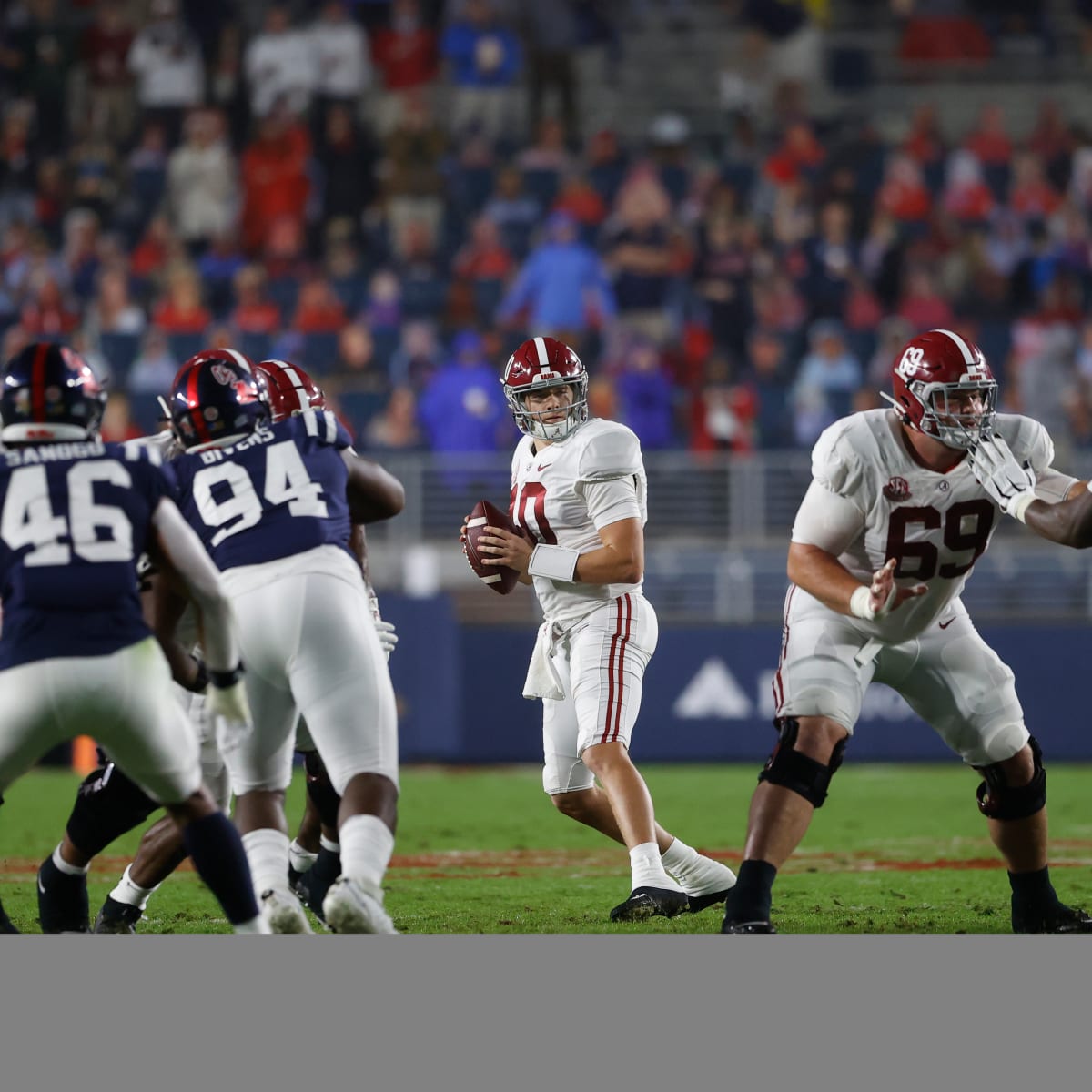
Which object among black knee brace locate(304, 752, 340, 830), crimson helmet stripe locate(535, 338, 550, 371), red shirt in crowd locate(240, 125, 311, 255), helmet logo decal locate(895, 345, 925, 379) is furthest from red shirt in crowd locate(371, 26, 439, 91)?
helmet logo decal locate(895, 345, 925, 379)

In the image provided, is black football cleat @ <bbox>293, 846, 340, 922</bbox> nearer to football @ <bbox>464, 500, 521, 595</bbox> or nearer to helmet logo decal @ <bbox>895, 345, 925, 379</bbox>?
football @ <bbox>464, 500, 521, 595</bbox>

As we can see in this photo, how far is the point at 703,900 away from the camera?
18.6 ft

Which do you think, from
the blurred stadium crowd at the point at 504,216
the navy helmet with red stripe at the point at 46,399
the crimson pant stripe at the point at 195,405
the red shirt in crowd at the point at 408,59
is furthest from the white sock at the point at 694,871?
the red shirt in crowd at the point at 408,59

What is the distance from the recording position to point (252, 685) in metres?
4.79

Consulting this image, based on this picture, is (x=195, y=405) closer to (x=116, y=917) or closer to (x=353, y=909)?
(x=353, y=909)

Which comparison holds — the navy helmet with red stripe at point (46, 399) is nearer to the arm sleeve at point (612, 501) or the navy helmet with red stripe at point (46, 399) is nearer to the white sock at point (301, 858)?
the arm sleeve at point (612, 501)

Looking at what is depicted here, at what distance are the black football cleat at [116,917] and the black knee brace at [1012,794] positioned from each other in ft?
8.38

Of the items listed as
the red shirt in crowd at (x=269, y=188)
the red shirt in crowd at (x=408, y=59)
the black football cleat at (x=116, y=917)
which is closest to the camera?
the black football cleat at (x=116, y=917)

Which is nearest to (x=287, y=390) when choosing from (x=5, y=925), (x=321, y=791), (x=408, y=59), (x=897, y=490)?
(x=321, y=791)

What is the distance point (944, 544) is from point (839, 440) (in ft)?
1.44

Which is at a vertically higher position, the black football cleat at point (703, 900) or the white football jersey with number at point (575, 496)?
the white football jersey with number at point (575, 496)

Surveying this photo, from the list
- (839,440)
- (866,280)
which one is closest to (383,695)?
(839,440)

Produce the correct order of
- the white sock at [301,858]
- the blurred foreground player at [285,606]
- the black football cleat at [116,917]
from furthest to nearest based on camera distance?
1. the white sock at [301,858]
2. the black football cleat at [116,917]
3. the blurred foreground player at [285,606]

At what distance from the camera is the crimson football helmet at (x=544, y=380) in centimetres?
582
